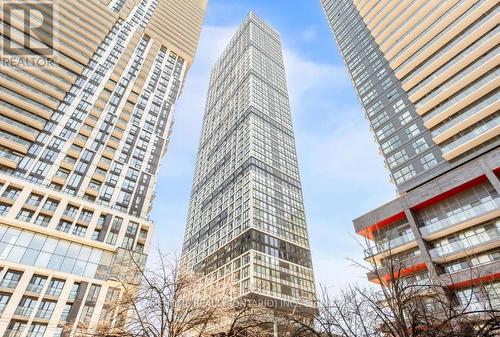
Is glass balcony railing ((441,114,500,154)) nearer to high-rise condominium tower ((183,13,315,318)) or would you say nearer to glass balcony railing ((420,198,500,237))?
glass balcony railing ((420,198,500,237))

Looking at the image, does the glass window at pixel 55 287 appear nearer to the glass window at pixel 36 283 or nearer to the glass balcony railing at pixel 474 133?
the glass window at pixel 36 283

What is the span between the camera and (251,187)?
71.9 metres

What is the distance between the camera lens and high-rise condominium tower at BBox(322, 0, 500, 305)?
27.2m

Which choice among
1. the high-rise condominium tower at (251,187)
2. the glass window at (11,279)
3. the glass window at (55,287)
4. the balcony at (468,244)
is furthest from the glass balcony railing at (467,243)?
the glass window at (11,279)

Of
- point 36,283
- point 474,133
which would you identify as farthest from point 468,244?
point 36,283

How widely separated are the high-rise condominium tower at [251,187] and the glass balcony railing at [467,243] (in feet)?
82.8

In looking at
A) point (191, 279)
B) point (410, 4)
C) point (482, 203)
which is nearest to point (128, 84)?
point (410, 4)

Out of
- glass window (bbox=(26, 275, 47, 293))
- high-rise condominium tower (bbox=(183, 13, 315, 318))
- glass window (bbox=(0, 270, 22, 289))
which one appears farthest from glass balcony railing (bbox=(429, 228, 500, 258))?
glass window (bbox=(0, 270, 22, 289))

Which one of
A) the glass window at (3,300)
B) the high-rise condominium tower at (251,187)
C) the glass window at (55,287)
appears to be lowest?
the glass window at (3,300)

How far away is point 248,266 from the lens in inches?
2324

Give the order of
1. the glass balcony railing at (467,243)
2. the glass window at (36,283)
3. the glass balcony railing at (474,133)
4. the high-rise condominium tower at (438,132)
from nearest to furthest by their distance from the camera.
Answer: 1. the glass balcony railing at (467,243)
2. the high-rise condominium tower at (438,132)
3. the glass balcony railing at (474,133)
4. the glass window at (36,283)

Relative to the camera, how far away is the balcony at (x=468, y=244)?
26.0 m

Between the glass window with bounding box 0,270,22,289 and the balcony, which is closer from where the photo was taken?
the balcony

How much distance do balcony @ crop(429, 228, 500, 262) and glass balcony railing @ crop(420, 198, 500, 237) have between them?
179cm
